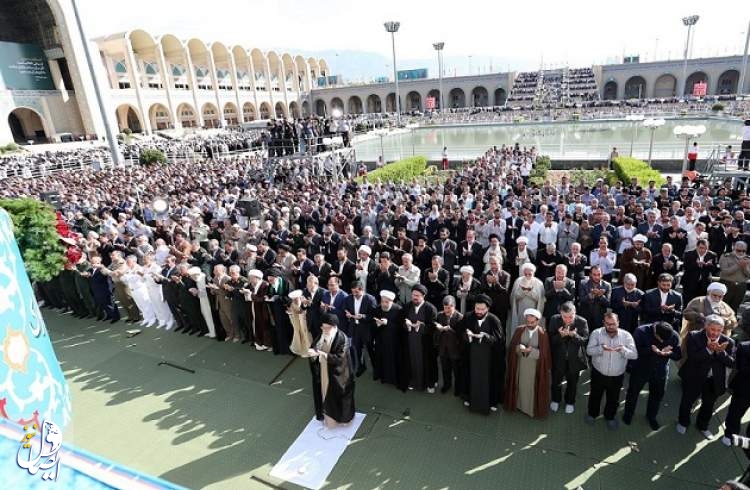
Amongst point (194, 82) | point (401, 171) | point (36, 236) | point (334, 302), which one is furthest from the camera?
point (194, 82)

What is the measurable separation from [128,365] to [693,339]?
25.8ft

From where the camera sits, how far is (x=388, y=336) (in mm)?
5820

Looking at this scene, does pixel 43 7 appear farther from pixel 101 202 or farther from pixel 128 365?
pixel 128 365

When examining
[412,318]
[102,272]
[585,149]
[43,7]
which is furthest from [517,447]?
[43,7]

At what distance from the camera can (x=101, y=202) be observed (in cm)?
1480

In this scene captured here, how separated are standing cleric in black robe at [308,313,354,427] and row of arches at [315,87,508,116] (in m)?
68.2

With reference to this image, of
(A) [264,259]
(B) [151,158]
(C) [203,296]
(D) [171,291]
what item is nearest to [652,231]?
(A) [264,259]

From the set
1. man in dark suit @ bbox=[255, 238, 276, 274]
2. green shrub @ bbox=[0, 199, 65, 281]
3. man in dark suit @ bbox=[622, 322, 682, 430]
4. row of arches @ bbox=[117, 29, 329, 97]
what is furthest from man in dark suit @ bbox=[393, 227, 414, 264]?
row of arches @ bbox=[117, 29, 329, 97]

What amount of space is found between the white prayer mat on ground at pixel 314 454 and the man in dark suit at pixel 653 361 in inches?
124

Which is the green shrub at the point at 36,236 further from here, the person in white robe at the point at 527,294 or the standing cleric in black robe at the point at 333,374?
the person in white robe at the point at 527,294

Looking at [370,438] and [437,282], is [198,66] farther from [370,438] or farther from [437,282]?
[370,438]

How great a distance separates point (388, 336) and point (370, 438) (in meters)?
1.29

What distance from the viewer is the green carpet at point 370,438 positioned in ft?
14.5
